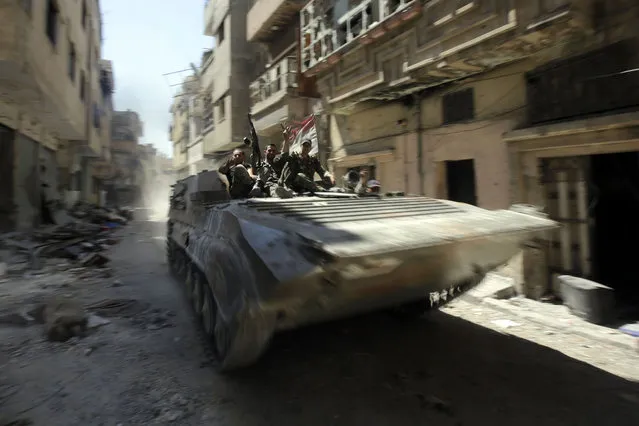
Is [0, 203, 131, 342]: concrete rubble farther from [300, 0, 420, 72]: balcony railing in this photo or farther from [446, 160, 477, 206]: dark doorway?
[300, 0, 420, 72]: balcony railing

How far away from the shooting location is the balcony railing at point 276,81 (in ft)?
35.5

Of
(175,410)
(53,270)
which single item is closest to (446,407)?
→ (175,410)

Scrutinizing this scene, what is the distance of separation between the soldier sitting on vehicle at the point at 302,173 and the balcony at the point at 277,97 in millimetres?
6488

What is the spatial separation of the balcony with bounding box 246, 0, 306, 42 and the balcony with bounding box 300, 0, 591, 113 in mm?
2741

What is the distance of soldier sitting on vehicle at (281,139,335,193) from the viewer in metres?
4.43

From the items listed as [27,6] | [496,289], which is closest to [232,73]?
[27,6]

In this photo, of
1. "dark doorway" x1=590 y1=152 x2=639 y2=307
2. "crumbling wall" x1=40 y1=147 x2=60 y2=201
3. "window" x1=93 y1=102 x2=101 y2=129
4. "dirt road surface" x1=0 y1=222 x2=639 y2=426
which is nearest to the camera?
"dirt road surface" x1=0 y1=222 x2=639 y2=426

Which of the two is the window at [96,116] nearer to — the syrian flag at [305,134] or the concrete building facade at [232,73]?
the concrete building facade at [232,73]

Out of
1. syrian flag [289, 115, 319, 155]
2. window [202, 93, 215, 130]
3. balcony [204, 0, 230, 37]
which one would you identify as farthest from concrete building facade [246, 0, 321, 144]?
window [202, 93, 215, 130]

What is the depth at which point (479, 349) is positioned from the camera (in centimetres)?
327

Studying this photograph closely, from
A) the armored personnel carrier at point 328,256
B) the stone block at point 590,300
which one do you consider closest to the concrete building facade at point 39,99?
the armored personnel carrier at point 328,256

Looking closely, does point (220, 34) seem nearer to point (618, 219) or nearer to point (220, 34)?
point (220, 34)

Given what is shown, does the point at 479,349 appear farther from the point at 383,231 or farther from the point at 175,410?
the point at 175,410

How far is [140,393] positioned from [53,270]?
5.47 metres
